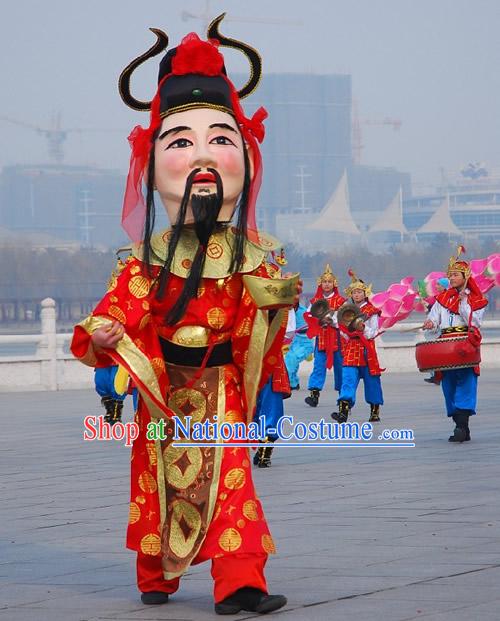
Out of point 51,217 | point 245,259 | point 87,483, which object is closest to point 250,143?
point 245,259

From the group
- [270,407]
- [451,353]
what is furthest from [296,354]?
[270,407]

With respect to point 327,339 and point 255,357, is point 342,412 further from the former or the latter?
point 255,357

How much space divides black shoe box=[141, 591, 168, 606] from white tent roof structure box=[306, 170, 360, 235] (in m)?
115

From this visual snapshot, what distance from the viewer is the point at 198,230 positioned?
5.37 m

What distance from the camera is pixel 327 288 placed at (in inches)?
560

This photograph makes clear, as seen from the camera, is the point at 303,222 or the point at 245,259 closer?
the point at 245,259

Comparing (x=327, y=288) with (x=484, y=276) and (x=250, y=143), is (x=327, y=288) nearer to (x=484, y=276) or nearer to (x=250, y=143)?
(x=484, y=276)

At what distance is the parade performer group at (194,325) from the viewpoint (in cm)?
514

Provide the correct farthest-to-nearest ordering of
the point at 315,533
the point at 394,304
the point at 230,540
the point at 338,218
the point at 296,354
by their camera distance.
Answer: the point at 338,218 < the point at 296,354 < the point at 394,304 < the point at 315,533 < the point at 230,540

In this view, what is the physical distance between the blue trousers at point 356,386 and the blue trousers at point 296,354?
4.37 metres

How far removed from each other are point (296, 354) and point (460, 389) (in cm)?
655

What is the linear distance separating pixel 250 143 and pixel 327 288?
864cm

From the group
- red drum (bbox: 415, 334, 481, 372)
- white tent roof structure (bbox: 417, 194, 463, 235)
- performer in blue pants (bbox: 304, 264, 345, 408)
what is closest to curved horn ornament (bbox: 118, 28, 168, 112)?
red drum (bbox: 415, 334, 481, 372)

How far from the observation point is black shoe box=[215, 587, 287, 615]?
4926 mm
